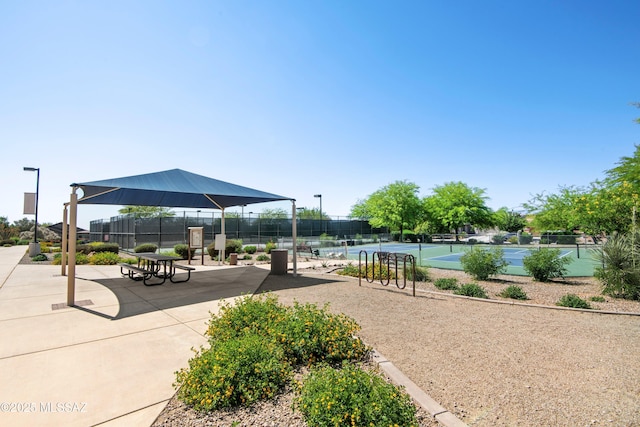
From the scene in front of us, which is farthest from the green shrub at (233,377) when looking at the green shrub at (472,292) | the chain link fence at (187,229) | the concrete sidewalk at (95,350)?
the chain link fence at (187,229)

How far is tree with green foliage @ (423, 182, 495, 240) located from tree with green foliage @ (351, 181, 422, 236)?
2.06m

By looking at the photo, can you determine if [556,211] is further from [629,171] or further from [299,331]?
[299,331]

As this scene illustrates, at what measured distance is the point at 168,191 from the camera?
8469 millimetres

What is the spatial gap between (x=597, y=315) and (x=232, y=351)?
7240 mm

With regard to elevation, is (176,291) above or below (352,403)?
below

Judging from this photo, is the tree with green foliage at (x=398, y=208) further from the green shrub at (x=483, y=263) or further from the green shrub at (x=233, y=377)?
the green shrub at (x=233, y=377)

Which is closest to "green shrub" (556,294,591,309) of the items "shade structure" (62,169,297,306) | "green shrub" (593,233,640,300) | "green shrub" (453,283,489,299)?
"green shrub" (453,283,489,299)

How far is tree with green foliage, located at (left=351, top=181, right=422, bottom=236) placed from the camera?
4003 centimetres

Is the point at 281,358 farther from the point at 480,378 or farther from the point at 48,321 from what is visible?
the point at 48,321

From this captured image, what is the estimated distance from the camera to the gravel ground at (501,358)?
2730mm

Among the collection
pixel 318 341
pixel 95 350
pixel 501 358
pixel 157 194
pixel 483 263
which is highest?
pixel 157 194

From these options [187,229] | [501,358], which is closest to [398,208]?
[187,229]

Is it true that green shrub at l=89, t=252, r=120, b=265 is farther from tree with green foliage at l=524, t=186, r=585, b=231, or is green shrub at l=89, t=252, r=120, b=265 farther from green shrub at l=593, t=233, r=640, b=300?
tree with green foliage at l=524, t=186, r=585, b=231

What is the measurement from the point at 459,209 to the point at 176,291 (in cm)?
3548
